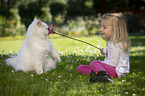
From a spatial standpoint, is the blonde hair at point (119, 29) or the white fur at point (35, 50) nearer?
the blonde hair at point (119, 29)

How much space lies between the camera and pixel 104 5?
23.8 meters

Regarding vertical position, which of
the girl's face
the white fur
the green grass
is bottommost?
the green grass

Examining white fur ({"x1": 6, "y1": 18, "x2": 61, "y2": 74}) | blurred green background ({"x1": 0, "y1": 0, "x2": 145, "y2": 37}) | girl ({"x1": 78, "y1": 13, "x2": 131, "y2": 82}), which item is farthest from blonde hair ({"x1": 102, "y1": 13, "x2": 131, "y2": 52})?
blurred green background ({"x1": 0, "y1": 0, "x2": 145, "y2": 37})

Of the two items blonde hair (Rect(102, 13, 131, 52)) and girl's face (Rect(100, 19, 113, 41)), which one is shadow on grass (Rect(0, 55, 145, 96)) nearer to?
blonde hair (Rect(102, 13, 131, 52))

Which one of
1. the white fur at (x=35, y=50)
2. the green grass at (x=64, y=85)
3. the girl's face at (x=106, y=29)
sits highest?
the girl's face at (x=106, y=29)

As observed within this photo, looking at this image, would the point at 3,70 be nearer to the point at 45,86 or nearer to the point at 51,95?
the point at 45,86

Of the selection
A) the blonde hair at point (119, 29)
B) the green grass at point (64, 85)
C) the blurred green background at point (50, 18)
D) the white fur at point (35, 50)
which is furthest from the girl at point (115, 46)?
the blurred green background at point (50, 18)

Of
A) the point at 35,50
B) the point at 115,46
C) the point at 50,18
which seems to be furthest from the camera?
the point at 50,18

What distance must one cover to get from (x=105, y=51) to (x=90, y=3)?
700 inches

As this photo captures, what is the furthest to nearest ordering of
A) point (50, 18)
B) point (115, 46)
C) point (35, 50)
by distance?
1. point (50, 18)
2. point (35, 50)
3. point (115, 46)

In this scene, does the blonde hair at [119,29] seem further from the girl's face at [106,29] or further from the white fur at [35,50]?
the white fur at [35,50]

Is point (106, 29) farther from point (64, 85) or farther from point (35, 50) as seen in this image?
point (35, 50)

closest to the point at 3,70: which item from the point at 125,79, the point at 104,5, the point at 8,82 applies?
the point at 8,82

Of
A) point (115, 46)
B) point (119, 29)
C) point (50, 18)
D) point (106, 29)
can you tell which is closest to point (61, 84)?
point (115, 46)
